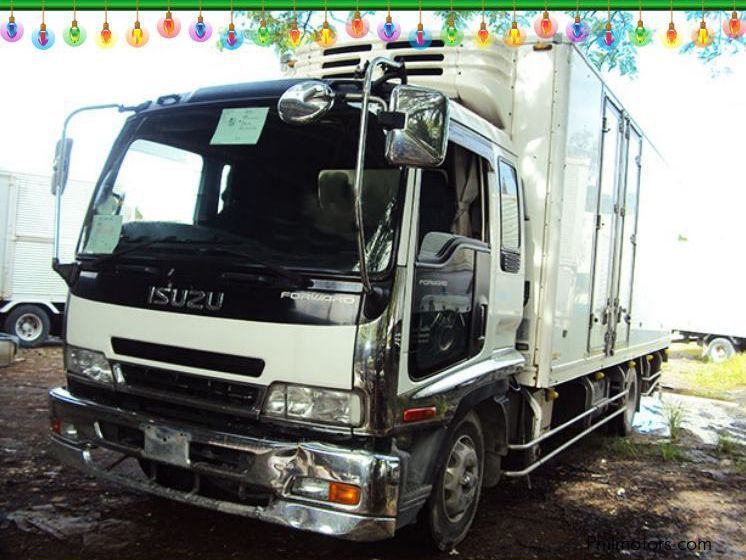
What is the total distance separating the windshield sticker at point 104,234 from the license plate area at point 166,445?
1.02m

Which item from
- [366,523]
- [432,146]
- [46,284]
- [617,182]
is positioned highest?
[617,182]

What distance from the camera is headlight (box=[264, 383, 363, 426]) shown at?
2906mm

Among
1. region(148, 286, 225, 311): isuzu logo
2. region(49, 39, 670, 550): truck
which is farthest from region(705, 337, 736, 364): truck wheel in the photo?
region(148, 286, 225, 311): isuzu logo

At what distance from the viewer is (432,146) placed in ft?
9.05

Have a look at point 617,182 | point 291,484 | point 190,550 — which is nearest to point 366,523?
Answer: point 291,484

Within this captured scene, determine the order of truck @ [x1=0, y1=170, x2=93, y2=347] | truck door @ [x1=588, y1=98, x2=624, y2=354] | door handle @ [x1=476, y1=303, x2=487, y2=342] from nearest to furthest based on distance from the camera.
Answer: door handle @ [x1=476, y1=303, x2=487, y2=342], truck door @ [x1=588, y1=98, x2=624, y2=354], truck @ [x1=0, y1=170, x2=93, y2=347]

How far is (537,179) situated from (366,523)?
2.62m

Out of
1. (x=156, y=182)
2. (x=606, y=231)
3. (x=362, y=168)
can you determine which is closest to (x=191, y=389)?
(x=156, y=182)

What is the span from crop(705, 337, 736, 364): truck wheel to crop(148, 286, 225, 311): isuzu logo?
54.8 feet

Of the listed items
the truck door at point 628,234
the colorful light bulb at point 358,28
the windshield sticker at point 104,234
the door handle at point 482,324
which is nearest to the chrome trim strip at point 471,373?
the door handle at point 482,324

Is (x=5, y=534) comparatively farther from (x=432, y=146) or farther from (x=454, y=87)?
(x=454, y=87)

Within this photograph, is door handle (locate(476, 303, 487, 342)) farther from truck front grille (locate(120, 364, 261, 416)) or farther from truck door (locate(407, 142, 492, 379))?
truck front grille (locate(120, 364, 261, 416))

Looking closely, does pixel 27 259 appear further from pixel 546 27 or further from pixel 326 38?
pixel 546 27

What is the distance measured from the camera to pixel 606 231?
231 inches
